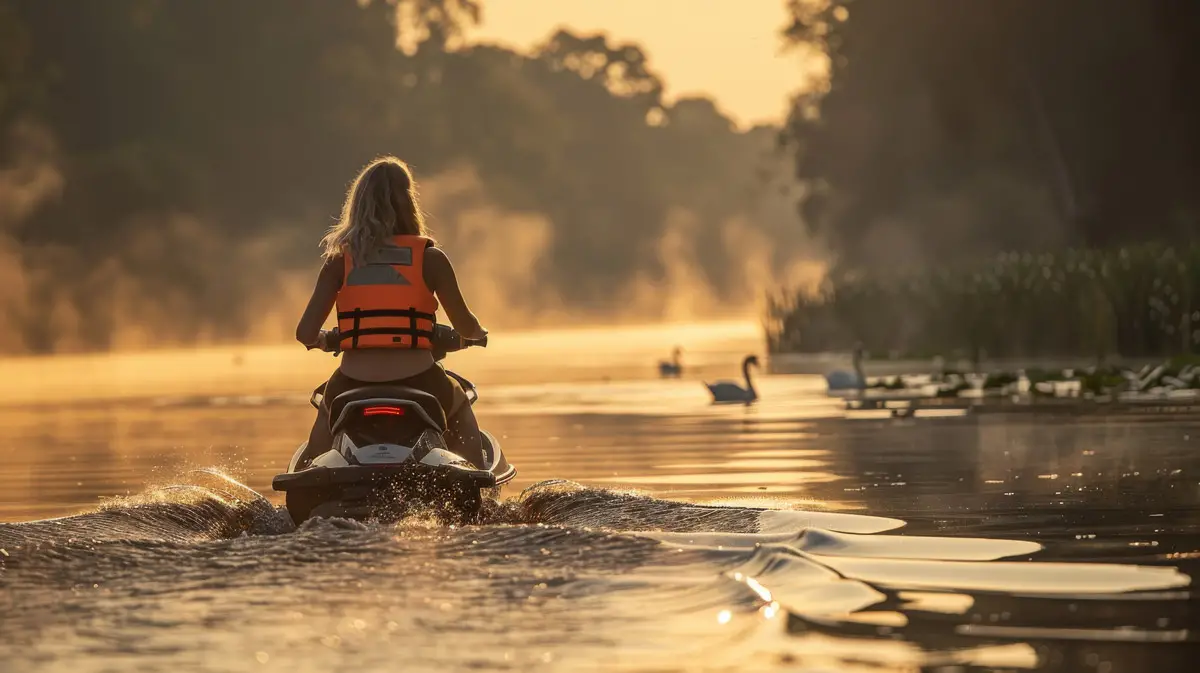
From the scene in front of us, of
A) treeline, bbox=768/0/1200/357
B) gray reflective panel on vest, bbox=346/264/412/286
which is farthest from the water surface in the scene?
treeline, bbox=768/0/1200/357

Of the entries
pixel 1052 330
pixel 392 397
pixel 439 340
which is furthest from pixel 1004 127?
pixel 392 397

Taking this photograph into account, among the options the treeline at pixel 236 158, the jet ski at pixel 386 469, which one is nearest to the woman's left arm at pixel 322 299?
the jet ski at pixel 386 469

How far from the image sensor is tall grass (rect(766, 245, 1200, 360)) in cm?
2903

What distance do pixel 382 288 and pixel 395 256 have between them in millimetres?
166

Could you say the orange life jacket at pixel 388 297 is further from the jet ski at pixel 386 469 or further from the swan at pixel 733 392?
the swan at pixel 733 392

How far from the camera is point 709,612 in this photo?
23.4 feet

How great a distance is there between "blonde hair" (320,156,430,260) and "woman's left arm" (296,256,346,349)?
7 cm

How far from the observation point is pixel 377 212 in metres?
10.3

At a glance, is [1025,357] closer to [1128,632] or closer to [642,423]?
[642,423]

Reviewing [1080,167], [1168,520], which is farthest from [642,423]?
[1080,167]

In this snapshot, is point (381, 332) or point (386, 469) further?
point (381, 332)

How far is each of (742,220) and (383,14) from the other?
8168 centimetres

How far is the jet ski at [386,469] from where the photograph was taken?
9.66 m

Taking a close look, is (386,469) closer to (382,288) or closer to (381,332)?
(381,332)
